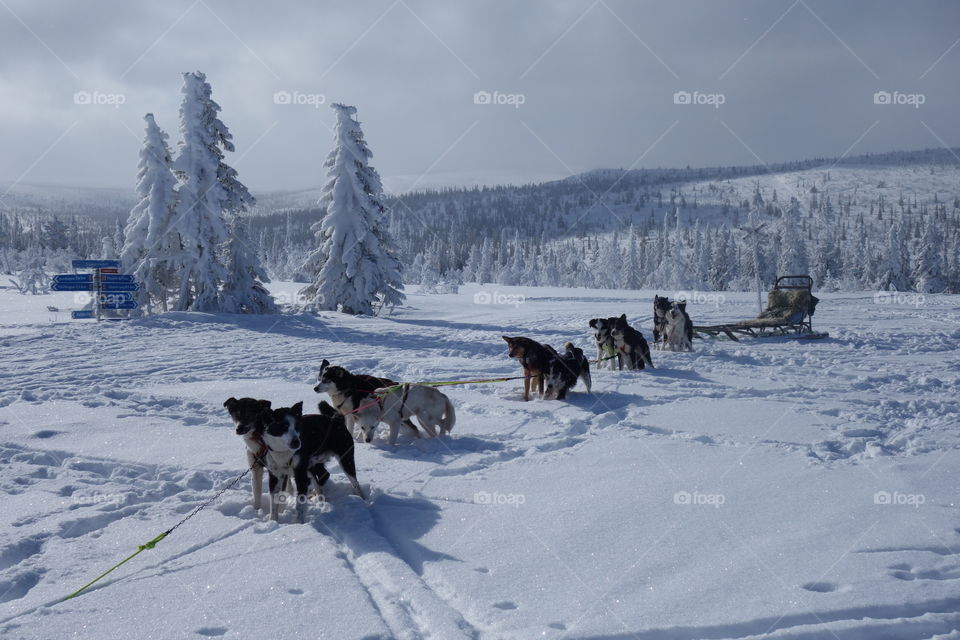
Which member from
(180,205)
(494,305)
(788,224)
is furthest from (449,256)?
(180,205)

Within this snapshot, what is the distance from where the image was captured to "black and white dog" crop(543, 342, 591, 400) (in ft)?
31.0

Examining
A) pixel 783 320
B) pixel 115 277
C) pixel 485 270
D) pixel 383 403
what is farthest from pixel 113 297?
pixel 485 270

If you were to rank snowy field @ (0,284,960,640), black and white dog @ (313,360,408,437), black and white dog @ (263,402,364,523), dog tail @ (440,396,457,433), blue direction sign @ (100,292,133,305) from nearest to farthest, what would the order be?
snowy field @ (0,284,960,640)
black and white dog @ (263,402,364,523)
black and white dog @ (313,360,408,437)
dog tail @ (440,396,457,433)
blue direction sign @ (100,292,133,305)

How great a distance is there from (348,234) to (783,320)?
17785 mm

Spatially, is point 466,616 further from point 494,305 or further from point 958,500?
point 494,305

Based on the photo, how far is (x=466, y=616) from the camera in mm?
3439

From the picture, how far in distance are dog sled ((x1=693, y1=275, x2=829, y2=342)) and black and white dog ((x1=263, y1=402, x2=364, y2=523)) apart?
1236 centimetres

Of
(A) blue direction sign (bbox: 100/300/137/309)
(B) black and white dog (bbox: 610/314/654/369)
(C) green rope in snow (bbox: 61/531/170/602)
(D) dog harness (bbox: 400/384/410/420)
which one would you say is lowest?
(C) green rope in snow (bbox: 61/531/170/602)

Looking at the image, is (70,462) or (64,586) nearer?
(64,586)

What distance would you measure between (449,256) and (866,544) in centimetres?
13172

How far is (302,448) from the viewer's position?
16.5 feet

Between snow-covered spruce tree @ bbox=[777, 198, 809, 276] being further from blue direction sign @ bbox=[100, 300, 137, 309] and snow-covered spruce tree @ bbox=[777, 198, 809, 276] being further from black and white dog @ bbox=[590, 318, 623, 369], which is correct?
blue direction sign @ bbox=[100, 300, 137, 309]

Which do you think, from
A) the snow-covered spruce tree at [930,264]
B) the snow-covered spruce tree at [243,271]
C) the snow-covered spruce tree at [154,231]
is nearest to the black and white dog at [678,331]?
the snow-covered spruce tree at [243,271]

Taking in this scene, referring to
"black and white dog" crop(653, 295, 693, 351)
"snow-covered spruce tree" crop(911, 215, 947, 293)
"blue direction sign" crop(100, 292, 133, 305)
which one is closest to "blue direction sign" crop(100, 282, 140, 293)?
"blue direction sign" crop(100, 292, 133, 305)
